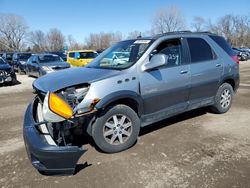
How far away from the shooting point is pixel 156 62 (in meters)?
3.97

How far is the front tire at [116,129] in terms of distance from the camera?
3.63 m

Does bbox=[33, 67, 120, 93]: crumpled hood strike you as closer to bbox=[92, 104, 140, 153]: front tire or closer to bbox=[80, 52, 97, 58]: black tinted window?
bbox=[92, 104, 140, 153]: front tire

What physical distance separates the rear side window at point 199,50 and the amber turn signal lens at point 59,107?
9.13ft

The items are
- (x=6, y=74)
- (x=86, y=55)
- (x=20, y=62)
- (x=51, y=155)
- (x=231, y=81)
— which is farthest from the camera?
(x=20, y=62)

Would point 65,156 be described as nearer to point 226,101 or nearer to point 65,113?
point 65,113

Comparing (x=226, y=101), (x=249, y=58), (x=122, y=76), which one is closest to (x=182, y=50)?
(x=122, y=76)

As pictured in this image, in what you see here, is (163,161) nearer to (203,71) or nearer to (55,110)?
(55,110)

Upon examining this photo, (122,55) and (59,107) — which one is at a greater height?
(122,55)

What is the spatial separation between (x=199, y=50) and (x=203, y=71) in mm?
438

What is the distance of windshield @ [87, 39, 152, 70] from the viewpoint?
416cm

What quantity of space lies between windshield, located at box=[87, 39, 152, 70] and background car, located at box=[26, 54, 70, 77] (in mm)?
8356

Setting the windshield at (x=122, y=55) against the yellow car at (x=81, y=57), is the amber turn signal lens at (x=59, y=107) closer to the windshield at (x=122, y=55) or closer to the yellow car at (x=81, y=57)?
the windshield at (x=122, y=55)

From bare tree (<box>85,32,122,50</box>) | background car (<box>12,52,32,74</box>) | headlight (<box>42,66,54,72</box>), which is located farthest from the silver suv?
bare tree (<box>85,32,122,50</box>)

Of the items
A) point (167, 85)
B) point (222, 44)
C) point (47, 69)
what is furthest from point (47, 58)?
point (167, 85)
